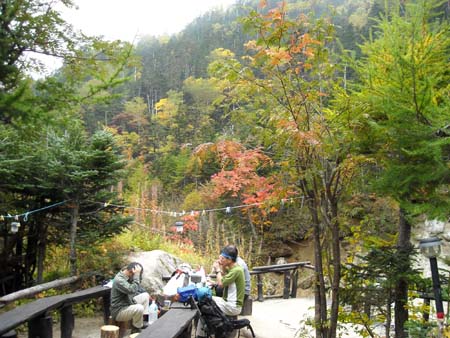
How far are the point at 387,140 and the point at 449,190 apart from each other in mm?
559

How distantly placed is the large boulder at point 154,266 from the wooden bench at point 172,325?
2426 millimetres

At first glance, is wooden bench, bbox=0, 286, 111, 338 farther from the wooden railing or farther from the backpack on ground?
the backpack on ground

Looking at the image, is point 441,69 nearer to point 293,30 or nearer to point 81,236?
point 293,30

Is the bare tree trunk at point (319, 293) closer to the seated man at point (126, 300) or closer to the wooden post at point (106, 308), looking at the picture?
the seated man at point (126, 300)

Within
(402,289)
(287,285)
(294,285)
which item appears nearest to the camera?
(402,289)

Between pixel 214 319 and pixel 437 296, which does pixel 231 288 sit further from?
pixel 437 296

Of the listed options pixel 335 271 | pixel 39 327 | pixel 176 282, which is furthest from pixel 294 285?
pixel 335 271

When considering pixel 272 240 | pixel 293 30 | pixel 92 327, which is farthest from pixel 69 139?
pixel 272 240

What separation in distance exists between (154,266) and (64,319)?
2137 mm

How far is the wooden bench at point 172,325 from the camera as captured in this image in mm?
3145

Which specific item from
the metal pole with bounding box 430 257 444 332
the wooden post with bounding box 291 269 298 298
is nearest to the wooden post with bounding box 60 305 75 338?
the metal pole with bounding box 430 257 444 332

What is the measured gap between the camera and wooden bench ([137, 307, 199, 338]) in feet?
10.3

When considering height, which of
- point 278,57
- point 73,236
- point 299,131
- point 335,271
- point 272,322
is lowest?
point 272,322

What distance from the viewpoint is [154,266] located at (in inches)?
260
